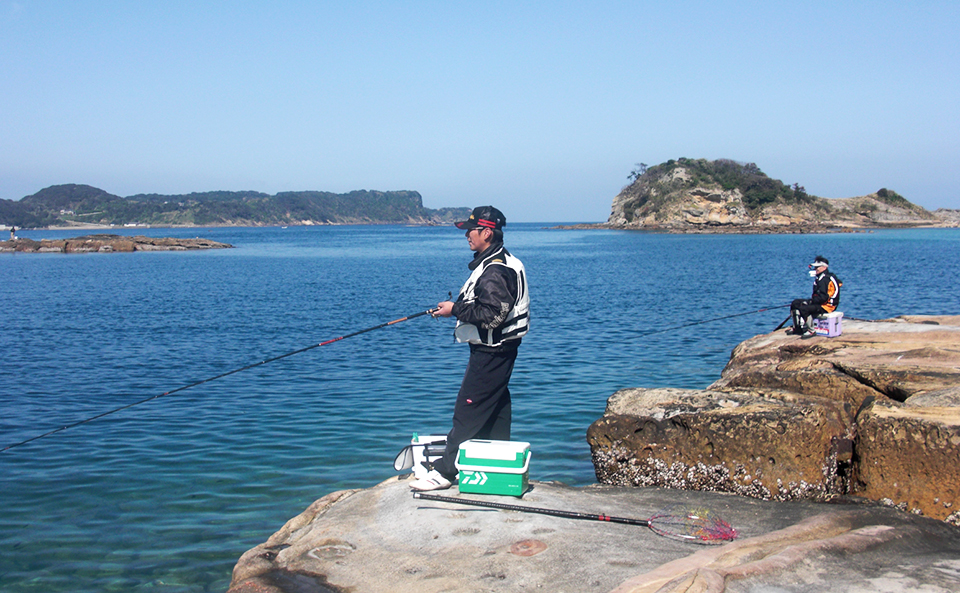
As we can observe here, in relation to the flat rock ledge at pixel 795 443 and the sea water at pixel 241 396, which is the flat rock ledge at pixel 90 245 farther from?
the flat rock ledge at pixel 795 443

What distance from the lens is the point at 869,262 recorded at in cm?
4884

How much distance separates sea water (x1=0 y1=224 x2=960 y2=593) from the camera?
22.7ft

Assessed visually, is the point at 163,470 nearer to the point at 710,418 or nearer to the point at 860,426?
the point at 710,418

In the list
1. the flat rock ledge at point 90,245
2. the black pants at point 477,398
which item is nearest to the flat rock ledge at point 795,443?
the black pants at point 477,398

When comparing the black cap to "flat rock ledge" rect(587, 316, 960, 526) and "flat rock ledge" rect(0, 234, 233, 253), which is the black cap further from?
"flat rock ledge" rect(0, 234, 233, 253)

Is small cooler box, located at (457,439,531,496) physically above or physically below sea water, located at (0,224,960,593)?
above

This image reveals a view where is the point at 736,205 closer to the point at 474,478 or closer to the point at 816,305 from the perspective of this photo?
the point at 816,305

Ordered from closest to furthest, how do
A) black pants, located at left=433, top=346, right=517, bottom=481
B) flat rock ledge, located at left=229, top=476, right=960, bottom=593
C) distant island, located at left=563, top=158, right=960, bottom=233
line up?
flat rock ledge, located at left=229, top=476, right=960, bottom=593 < black pants, located at left=433, top=346, right=517, bottom=481 < distant island, located at left=563, top=158, right=960, bottom=233

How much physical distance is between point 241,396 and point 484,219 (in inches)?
320

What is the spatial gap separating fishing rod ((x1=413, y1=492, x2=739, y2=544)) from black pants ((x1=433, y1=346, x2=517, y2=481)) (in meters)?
0.40

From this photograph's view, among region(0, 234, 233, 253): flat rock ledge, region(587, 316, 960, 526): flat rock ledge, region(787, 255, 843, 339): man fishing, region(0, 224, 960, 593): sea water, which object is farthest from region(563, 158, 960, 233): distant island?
region(587, 316, 960, 526): flat rock ledge

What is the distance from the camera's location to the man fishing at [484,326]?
555 centimetres

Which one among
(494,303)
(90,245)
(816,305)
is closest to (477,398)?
(494,303)

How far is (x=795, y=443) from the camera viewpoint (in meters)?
6.39
